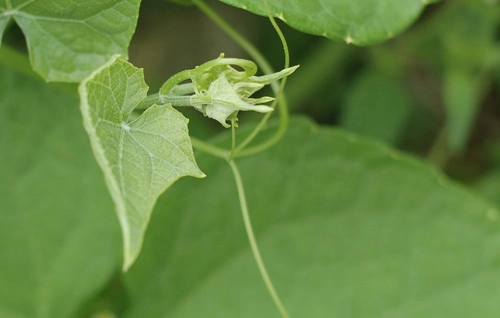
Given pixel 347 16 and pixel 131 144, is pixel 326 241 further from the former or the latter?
pixel 131 144

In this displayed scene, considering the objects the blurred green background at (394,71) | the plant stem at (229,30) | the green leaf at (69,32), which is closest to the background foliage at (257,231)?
the plant stem at (229,30)

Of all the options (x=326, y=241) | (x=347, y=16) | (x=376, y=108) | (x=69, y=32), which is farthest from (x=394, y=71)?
(x=69, y=32)

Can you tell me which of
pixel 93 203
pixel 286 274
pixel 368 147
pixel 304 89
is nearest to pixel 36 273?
pixel 93 203

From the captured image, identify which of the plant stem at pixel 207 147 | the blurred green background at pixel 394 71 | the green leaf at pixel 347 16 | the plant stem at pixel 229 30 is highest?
the green leaf at pixel 347 16

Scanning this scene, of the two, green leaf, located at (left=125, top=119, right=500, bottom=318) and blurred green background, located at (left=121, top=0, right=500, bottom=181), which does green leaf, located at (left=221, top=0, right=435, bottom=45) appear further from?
blurred green background, located at (left=121, top=0, right=500, bottom=181)

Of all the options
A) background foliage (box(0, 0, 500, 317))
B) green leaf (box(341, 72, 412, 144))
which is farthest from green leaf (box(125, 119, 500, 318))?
green leaf (box(341, 72, 412, 144))

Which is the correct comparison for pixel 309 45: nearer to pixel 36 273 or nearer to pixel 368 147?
pixel 368 147

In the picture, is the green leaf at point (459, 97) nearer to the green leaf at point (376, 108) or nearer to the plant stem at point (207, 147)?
the green leaf at point (376, 108)
